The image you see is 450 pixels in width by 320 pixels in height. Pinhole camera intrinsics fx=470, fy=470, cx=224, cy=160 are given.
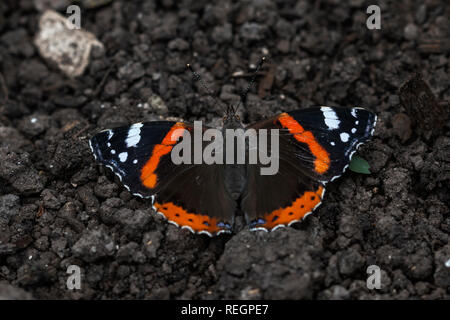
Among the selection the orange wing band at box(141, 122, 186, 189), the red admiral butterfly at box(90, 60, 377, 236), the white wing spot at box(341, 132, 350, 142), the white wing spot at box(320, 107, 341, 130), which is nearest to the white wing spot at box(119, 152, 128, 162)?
the red admiral butterfly at box(90, 60, 377, 236)

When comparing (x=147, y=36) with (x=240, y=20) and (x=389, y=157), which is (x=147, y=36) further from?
(x=389, y=157)

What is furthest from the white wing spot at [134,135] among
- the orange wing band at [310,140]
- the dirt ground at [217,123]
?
the orange wing band at [310,140]

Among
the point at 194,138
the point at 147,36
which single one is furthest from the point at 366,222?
the point at 147,36

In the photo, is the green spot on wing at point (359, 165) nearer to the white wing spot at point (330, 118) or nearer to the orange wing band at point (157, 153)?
the white wing spot at point (330, 118)

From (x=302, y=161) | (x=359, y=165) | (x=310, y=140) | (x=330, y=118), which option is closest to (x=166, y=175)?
Answer: (x=302, y=161)

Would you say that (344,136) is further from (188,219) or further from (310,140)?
(188,219)

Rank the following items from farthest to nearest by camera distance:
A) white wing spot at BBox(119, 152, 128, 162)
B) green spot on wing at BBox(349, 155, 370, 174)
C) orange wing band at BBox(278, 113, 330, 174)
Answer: green spot on wing at BBox(349, 155, 370, 174), white wing spot at BBox(119, 152, 128, 162), orange wing band at BBox(278, 113, 330, 174)

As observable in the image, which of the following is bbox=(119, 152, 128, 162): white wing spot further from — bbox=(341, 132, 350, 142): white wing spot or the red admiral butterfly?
bbox=(341, 132, 350, 142): white wing spot
